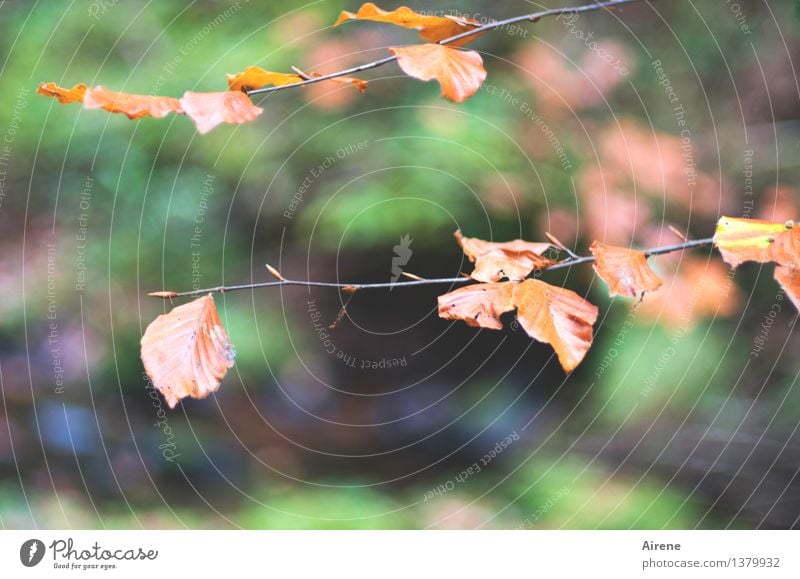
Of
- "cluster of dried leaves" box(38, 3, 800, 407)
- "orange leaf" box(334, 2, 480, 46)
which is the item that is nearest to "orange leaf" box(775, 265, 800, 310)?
"cluster of dried leaves" box(38, 3, 800, 407)

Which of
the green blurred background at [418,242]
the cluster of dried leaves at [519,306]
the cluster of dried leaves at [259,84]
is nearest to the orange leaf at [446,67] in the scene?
the cluster of dried leaves at [259,84]

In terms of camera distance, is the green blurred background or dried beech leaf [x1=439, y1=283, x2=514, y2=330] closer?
dried beech leaf [x1=439, y1=283, x2=514, y2=330]

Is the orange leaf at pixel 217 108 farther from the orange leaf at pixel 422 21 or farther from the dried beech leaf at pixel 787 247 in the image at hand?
the dried beech leaf at pixel 787 247

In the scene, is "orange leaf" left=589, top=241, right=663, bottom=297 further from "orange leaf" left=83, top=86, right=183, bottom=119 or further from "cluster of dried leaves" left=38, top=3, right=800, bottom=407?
"orange leaf" left=83, top=86, right=183, bottom=119

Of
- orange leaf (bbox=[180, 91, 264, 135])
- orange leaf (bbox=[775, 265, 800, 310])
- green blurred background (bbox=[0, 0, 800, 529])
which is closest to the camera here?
orange leaf (bbox=[180, 91, 264, 135])
